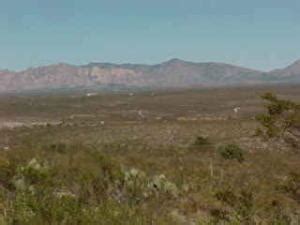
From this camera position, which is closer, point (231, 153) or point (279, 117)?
point (279, 117)

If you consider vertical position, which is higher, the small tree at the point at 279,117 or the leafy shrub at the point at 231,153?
the small tree at the point at 279,117

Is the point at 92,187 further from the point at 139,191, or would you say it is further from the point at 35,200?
the point at 35,200

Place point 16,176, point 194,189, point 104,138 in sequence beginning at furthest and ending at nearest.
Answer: point 104,138, point 194,189, point 16,176

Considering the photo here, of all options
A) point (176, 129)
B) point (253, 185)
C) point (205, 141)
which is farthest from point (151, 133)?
point (253, 185)

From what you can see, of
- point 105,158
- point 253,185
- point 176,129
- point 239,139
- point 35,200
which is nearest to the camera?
point 35,200

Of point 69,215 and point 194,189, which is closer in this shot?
point 69,215

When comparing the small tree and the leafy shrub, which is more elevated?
the small tree

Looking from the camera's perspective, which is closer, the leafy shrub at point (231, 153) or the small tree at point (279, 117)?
the small tree at point (279, 117)

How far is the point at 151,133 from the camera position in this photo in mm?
70312

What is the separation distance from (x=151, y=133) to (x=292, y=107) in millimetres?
51587

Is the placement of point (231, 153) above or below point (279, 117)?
below

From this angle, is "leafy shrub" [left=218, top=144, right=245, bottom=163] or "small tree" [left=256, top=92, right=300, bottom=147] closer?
"small tree" [left=256, top=92, right=300, bottom=147]

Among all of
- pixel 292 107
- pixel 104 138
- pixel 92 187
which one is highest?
pixel 292 107

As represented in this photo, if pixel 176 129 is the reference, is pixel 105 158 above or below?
above
